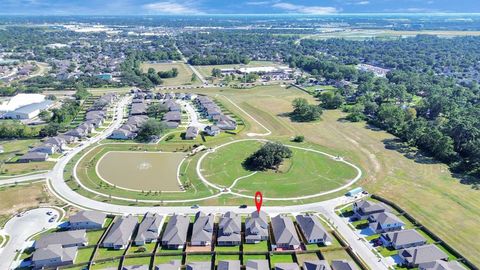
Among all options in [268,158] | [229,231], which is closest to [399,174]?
[268,158]

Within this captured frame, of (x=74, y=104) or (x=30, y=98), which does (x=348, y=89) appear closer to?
(x=74, y=104)

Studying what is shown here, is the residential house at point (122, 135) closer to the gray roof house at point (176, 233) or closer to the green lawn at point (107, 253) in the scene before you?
the gray roof house at point (176, 233)

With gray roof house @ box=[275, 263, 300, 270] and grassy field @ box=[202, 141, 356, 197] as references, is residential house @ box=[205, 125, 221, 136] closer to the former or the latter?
grassy field @ box=[202, 141, 356, 197]

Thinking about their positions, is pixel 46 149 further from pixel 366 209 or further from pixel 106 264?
pixel 366 209

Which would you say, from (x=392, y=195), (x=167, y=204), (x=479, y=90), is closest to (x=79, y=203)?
(x=167, y=204)

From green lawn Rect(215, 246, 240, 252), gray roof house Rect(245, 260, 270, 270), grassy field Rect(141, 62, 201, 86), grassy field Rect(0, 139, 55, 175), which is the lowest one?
green lawn Rect(215, 246, 240, 252)

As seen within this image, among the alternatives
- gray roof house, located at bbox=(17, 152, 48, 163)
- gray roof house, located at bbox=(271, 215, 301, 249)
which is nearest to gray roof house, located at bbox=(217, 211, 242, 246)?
gray roof house, located at bbox=(271, 215, 301, 249)

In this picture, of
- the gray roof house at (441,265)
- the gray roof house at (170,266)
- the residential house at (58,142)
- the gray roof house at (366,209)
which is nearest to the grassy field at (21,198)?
the residential house at (58,142)
